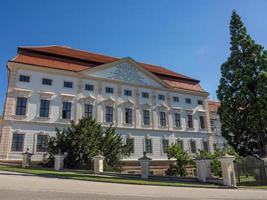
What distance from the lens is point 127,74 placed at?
110 ft

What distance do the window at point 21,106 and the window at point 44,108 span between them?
5.60 ft

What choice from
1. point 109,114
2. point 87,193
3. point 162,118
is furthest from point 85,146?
point 162,118

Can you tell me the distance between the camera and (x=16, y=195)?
8.09 metres

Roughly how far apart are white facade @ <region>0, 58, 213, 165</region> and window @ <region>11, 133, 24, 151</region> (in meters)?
0.29

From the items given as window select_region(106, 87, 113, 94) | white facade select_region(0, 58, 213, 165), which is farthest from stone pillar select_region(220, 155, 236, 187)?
window select_region(106, 87, 113, 94)

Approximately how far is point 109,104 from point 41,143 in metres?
9.49

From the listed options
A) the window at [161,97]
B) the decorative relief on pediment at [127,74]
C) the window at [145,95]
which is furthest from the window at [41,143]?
the window at [161,97]

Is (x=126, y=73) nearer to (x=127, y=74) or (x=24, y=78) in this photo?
(x=127, y=74)

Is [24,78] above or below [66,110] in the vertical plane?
above

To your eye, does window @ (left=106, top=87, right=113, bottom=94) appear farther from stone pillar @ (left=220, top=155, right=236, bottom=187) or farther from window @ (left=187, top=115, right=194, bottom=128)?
stone pillar @ (left=220, top=155, right=236, bottom=187)

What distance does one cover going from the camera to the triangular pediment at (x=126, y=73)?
3155cm

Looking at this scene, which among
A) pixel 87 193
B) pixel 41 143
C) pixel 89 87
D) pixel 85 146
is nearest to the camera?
pixel 87 193

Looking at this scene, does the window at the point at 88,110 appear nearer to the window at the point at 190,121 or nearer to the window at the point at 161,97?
the window at the point at 161,97

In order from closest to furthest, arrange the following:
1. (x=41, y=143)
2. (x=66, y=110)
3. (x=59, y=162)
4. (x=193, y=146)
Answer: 1. (x=59, y=162)
2. (x=41, y=143)
3. (x=66, y=110)
4. (x=193, y=146)
